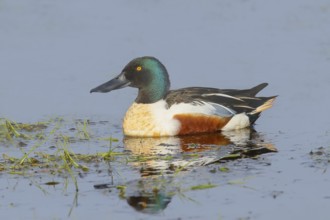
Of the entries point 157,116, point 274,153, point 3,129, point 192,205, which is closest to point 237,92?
point 157,116

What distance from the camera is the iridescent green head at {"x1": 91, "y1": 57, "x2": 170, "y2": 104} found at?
11461 millimetres

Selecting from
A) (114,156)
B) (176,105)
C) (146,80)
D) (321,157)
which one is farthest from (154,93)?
(321,157)

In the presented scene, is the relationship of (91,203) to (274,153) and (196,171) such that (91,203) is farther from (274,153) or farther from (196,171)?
(274,153)

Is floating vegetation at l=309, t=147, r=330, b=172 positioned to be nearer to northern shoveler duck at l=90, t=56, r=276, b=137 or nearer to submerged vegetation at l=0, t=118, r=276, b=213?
submerged vegetation at l=0, t=118, r=276, b=213

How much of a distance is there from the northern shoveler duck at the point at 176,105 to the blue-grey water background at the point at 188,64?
10.3 inches

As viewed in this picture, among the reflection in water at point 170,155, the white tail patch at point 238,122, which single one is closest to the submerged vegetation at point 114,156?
the reflection in water at point 170,155

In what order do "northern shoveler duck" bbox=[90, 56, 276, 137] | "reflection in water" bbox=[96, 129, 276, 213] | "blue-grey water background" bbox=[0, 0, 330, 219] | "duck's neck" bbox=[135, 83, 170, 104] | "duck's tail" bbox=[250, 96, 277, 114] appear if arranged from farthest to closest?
"duck's tail" bbox=[250, 96, 277, 114]
"duck's neck" bbox=[135, 83, 170, 104]
"northern shoveler duck" bbox=[90, 56, 276, 137]
"blue-grey water background" bbox=[0, 0, 330, 219]
"reflection in water" bbox=[96, 129, 276, 213]

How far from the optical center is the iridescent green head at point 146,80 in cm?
1146

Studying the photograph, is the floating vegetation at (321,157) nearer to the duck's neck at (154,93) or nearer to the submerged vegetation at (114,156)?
the submerged vegetation at (114,156)

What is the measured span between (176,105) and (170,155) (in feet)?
4.95

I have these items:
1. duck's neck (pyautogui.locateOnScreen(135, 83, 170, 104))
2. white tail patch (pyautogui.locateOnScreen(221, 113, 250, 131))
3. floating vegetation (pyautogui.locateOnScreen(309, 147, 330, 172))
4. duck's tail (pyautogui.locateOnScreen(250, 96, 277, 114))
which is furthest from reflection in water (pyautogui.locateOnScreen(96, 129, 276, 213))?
duck's neck (pyautogui.locateOnScreen(135, 83, 170, 104))

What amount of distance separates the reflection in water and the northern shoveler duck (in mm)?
134

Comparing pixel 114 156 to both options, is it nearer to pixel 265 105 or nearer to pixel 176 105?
pixel 176 105

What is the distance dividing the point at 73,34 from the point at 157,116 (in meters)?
3.44
